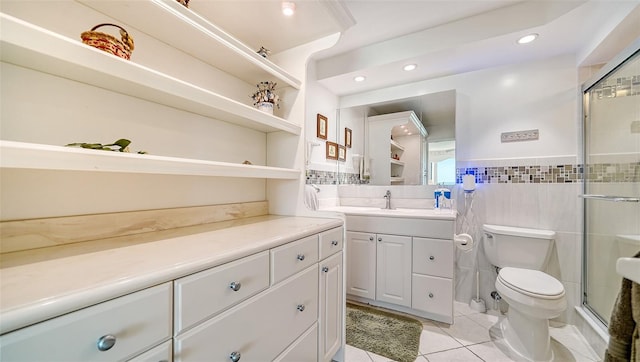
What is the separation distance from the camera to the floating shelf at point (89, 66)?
62 centimetres

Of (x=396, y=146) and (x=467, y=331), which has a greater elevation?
(x=396, y=146)

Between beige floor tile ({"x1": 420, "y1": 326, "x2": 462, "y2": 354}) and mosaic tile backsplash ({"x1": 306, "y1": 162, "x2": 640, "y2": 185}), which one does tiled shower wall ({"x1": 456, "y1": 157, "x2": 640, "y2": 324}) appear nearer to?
mosaic tile backsplash ({"x1": 306, "y1": 162, "x2": 640, "y2": 185})

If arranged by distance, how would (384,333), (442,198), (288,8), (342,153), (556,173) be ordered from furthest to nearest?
(342,153) < (442,198) < (556,173) < (384,333) < (288,8)

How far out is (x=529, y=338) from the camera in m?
1.54

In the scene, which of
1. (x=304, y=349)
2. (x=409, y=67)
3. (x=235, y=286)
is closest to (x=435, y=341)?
(x=304, y=349)

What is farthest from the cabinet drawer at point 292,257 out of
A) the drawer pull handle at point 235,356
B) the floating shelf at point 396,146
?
the floating shelf at point 396,146

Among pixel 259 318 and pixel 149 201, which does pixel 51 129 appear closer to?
pixel 149 201

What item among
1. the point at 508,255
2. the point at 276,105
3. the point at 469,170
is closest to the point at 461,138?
the point at 469,170

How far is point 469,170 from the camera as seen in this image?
2.26 metres

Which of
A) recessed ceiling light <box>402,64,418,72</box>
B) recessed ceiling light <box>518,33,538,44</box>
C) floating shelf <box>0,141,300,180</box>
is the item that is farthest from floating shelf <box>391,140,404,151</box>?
floating shelf <box>0,141,300,180</box>

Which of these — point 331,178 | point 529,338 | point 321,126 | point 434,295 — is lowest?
point 529,338

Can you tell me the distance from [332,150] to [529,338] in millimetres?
2119

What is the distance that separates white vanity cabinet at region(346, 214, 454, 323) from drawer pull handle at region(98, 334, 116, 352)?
1821mm

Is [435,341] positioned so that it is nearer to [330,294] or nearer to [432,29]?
[330,294]
